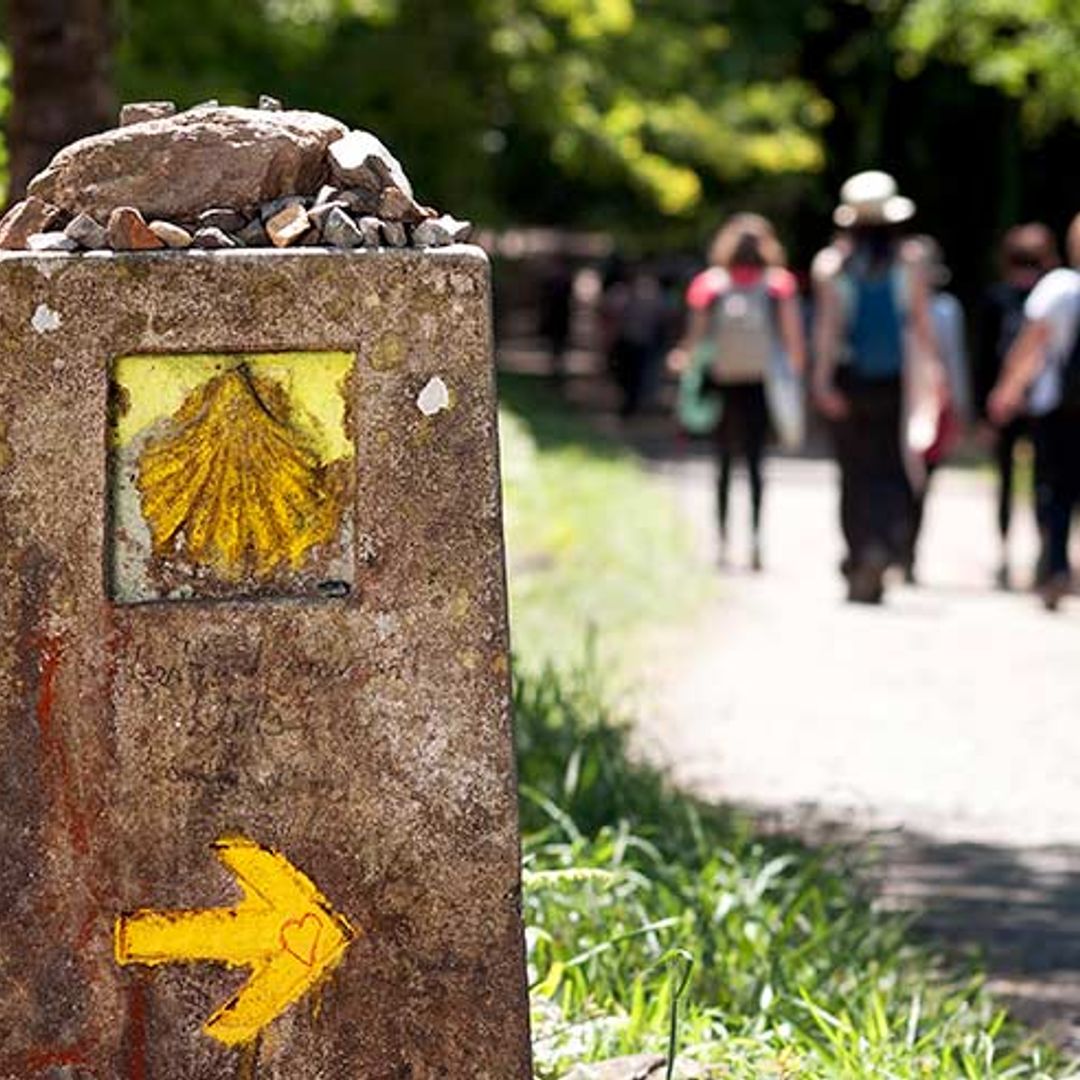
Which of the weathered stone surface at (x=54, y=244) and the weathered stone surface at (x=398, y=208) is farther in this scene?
the weathered stone surface at (x=398, y=208)

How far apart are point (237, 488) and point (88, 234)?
0.43 m

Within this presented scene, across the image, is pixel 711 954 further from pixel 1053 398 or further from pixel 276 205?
pixel 1053 398

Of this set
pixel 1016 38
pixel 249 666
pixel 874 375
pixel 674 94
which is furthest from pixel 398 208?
pixel 674 94

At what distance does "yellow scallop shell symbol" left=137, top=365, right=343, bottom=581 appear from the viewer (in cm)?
523

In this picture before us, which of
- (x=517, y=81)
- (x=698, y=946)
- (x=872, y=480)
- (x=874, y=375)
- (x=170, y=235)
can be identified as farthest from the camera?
(x=517, y=81)

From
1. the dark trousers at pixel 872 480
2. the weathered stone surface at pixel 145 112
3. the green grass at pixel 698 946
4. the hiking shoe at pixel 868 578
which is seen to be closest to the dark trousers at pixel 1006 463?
the dark trousers at pixel 872 480

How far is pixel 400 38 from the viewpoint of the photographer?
30.8m

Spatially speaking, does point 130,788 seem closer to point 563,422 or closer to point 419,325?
point 419,325

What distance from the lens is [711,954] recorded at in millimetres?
7738

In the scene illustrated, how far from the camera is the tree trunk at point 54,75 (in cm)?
1181

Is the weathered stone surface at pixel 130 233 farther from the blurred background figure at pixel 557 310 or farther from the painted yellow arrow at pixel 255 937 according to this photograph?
the blurred background figure at pixel 557 310

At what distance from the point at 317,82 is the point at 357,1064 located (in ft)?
77.5

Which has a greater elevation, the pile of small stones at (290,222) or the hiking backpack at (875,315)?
the hiking backpack at (875,315)

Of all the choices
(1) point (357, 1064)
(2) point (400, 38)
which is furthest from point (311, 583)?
(2) point (400, 38)
